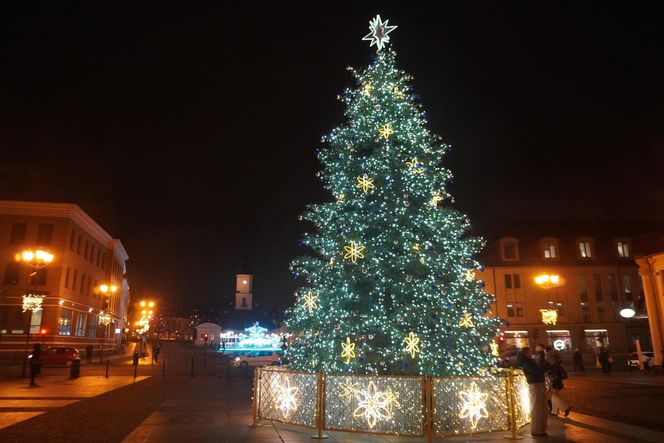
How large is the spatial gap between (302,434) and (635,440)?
6.55 meters

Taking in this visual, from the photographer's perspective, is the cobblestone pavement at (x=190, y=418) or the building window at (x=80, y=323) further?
the building window at (x=80, y=323)

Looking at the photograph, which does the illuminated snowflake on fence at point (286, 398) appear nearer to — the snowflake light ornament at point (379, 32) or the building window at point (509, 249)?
the snowflake light ornament at point (379, 32)

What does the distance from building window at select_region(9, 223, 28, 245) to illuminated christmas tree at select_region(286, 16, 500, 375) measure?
3850 cm

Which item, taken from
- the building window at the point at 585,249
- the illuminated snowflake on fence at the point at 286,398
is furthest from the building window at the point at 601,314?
the illuminated snowflake on fence at the point at 286,398

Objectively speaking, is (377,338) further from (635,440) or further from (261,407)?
(635,440)

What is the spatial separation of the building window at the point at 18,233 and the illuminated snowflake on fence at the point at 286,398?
4117 cm

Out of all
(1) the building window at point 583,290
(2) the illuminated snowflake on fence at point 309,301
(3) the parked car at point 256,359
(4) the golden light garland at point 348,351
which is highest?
(1) the building window at point 583,290

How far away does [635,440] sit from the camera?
998cm

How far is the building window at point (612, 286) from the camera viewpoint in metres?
50.3

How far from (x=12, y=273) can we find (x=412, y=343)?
42.0m

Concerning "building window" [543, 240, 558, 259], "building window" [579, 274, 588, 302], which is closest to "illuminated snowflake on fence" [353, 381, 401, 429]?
"building window" [543, 240, 558, 259]

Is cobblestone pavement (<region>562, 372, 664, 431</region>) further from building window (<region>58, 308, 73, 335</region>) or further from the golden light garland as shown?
building window (<region>58, 308, 73, 335</region>)

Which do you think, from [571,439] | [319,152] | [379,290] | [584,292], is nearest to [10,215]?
[319,152]

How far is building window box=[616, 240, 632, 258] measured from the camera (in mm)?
51438
